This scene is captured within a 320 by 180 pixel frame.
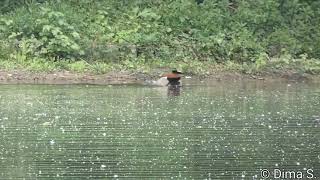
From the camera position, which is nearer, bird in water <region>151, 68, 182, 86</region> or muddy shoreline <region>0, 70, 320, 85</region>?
bird in water <region>151, 68, 182, 86</region>

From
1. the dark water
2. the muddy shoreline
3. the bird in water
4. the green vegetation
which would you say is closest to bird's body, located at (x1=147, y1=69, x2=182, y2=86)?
the bird in water

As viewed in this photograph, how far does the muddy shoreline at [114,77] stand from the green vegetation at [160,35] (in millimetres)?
345

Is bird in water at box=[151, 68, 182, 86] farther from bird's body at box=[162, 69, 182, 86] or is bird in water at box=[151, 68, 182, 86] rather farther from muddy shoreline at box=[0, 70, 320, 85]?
muddy shoreline at box=[0, 70, 320, 85]

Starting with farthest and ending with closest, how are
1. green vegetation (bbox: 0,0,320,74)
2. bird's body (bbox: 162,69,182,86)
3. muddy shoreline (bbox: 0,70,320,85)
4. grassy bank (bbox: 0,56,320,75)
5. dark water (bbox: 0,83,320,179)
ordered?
green vegetation (bbox: 0,0,320,74) < grassy bank (bbox: 0,56,320,75) < muddy shoreline (bbox: 0,70,320,85) < bird's body (bbox: 162,69,182,86) < dark water (bbox: 0,83,320,179)

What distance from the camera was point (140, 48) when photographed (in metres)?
20.5

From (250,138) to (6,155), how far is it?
127 inches

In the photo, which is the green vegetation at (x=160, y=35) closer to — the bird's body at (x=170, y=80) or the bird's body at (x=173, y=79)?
the bird's body at (x=170, y=80)

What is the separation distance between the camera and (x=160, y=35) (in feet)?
68.8

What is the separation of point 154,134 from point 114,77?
27.0 feet

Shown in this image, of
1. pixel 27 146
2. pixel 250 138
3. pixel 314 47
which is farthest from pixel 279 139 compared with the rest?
pixel 314 47

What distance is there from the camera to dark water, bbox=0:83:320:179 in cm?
777

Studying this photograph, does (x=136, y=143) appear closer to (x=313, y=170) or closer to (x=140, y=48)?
(x=313, y=170)

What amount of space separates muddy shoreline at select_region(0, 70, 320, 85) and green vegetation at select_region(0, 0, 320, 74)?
345mm

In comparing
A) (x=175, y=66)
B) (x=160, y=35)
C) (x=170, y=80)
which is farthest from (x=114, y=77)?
(x=160, y=35)
